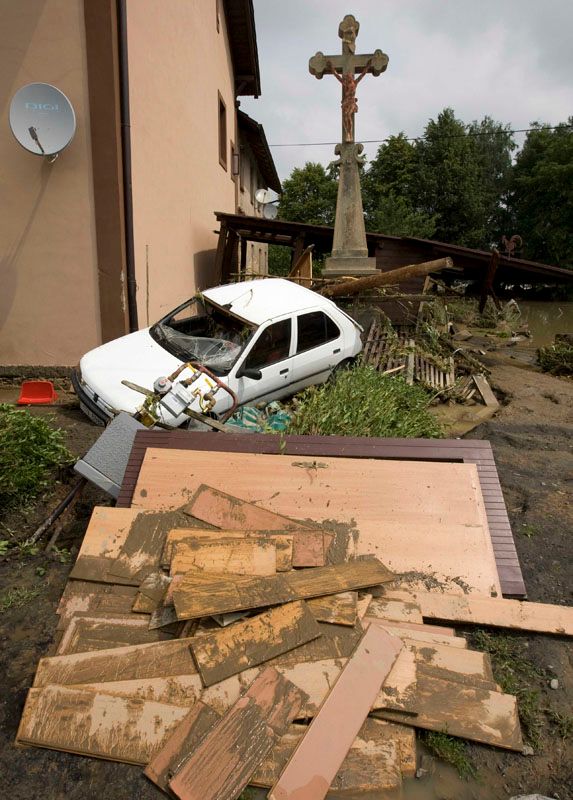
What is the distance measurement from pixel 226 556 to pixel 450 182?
3883cm

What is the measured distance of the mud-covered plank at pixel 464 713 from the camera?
2082 mm

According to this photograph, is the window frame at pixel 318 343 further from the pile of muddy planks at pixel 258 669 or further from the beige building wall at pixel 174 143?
the pile of muddy planks at pixel 258 669

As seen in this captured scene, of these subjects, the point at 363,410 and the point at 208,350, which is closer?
the point at 363,410

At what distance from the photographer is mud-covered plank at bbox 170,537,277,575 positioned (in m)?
2.60

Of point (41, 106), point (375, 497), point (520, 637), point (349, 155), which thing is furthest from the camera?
point (349, 155)

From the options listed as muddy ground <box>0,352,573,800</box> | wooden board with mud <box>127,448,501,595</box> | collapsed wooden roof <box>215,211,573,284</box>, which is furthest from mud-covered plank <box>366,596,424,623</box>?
collapsed wooden roof <box>215,211,573,284</box>

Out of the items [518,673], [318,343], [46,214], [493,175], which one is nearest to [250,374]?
[318,343]

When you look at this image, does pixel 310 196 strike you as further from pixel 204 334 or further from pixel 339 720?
pixel 339 720

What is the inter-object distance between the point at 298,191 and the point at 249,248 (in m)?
18.6

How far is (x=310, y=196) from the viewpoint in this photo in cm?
3662

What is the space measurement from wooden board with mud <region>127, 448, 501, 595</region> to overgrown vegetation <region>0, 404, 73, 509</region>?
1.18m

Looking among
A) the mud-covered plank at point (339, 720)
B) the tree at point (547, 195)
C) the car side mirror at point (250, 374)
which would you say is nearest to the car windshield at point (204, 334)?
the car side mirror at point (250, 374)

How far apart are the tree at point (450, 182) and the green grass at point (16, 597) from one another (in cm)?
3837

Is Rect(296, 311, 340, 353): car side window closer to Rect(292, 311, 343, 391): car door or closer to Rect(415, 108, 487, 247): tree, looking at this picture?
Rect(292, 311, 343, 391): car door
